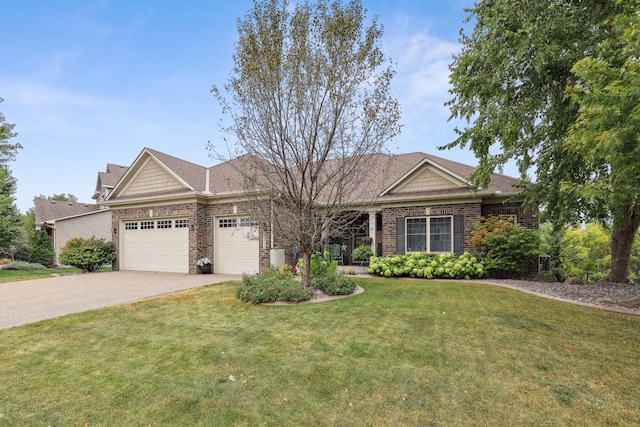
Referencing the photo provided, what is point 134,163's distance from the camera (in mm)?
14266

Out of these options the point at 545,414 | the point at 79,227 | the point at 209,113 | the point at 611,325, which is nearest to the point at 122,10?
the point at 209,113

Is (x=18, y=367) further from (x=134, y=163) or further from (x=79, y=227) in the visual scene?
(x=79, y=227)

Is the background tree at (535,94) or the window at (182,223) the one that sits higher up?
the background tree at (535,94)

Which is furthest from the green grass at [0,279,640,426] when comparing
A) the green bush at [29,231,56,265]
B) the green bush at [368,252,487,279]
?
the green bush at [29,231,56,265]

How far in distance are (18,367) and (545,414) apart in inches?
229

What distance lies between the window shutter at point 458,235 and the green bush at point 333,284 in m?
5.35

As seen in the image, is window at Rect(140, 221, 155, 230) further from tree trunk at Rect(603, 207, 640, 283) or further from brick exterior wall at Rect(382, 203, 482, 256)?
tree trunk at Rect(603, 207, 640, 283)

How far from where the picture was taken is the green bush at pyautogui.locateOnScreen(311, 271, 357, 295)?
7.90 m

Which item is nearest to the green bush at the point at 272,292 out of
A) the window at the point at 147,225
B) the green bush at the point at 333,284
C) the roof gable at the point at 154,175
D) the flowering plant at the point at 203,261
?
the green bush at the point at 333,284

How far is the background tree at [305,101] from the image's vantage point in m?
7.08

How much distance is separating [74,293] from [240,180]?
6166 mm

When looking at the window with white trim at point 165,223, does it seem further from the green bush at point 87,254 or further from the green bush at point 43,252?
the green bush at point 43,252

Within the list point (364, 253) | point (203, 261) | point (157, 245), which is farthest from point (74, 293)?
point (364, 253)

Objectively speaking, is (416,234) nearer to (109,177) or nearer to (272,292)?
(272,292)
